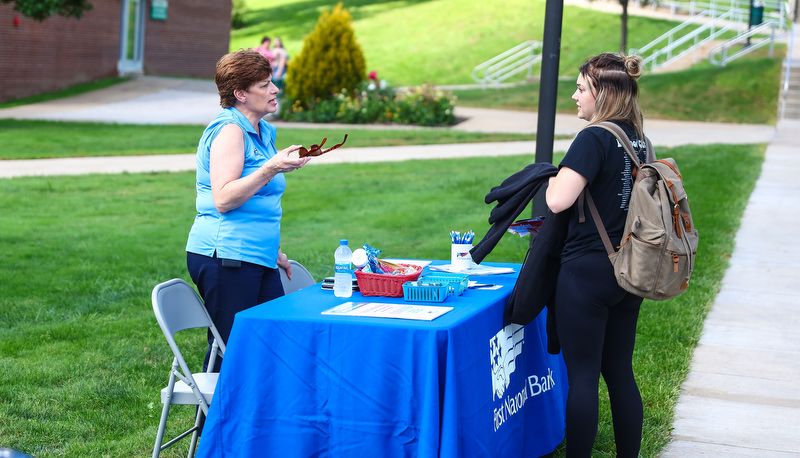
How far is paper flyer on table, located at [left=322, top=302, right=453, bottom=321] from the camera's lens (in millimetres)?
3256

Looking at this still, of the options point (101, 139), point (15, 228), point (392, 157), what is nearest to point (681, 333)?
point (15, 228)

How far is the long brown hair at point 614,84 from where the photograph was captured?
335 centimetres

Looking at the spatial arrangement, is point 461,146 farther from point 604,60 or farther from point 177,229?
point 604,60

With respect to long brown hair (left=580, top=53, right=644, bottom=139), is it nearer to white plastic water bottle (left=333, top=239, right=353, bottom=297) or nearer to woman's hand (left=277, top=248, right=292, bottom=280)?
white plastic water bottle (left=333, top=239, right=353, bottom=297)

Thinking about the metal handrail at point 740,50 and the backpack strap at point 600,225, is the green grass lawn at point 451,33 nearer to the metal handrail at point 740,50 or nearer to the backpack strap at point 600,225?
the metal handrail at point 740,50

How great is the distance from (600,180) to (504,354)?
0.89m

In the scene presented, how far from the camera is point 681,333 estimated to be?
6.11 meters

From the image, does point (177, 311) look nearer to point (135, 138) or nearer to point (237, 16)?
point (135, 138)

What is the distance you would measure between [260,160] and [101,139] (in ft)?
43.2

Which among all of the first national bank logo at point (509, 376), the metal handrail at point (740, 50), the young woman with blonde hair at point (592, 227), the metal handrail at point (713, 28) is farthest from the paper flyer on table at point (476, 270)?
the metal handrail at point (713, 28)

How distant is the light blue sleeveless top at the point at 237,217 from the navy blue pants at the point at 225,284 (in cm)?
4

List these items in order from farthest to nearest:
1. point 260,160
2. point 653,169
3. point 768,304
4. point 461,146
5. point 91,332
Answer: point 461,146
point 768,304
point 91,332
point 260,160
point 653,169

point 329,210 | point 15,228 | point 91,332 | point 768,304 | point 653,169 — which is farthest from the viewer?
point 329,210

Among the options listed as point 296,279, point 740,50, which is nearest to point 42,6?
point 296,279
